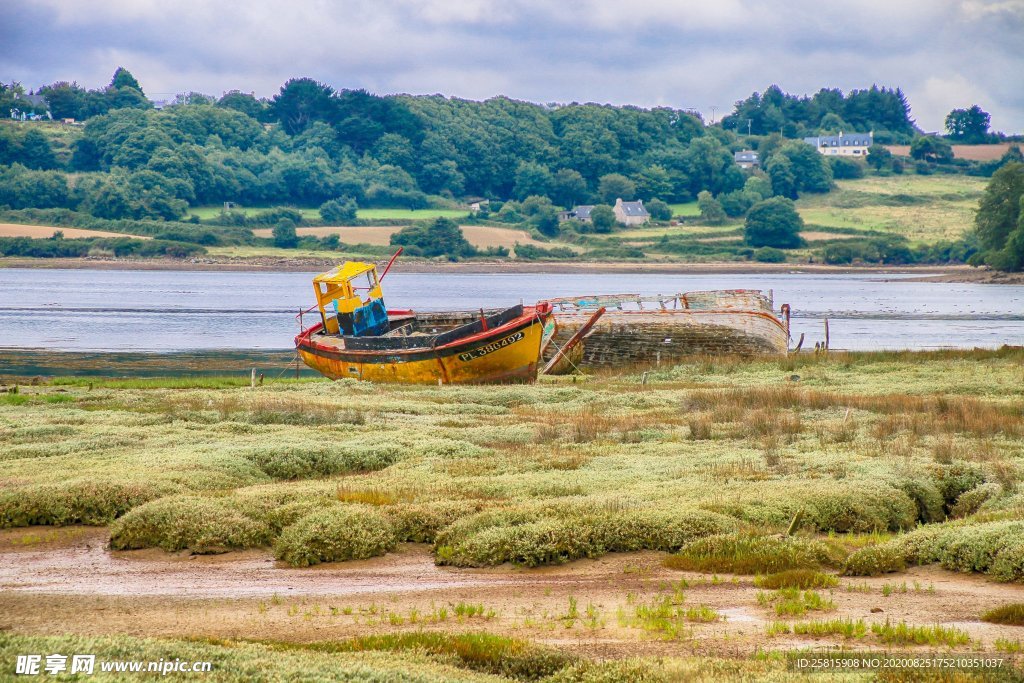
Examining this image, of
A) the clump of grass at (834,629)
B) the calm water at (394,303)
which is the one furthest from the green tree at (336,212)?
the clump of grass at (834,629)

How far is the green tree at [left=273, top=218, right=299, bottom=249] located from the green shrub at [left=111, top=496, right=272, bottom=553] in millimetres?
130655

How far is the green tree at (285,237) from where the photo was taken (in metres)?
142

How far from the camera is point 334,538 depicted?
13320 mm

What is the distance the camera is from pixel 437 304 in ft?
287

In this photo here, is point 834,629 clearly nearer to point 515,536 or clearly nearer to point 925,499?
point 515,536

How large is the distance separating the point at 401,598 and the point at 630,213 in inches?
6325

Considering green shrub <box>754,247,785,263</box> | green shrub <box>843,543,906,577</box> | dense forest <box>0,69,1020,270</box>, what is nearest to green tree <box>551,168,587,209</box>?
dense forest <box>0,69,1020,270</box>

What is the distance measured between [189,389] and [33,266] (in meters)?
116

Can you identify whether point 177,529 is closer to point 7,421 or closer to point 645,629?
point 645,629

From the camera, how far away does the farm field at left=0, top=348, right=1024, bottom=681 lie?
32.0 ft

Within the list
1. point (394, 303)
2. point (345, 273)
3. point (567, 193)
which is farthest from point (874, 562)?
point (567, 193)

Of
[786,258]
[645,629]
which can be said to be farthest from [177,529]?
[786,258]

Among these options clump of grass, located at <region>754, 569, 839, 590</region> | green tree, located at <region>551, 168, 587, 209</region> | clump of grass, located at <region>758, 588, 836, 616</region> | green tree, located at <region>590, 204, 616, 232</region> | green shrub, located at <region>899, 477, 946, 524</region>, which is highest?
green tree, located at <region>551, 168, 587, 209</region>

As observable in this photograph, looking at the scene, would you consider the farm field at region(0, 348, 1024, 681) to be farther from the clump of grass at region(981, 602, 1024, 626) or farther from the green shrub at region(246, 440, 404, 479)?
the clump of grass at region(981, 602, 1024, 626)
